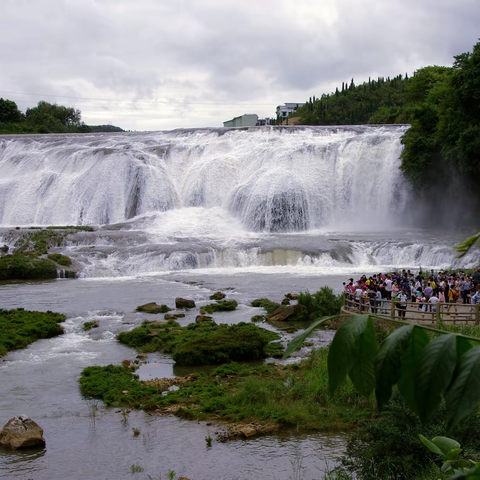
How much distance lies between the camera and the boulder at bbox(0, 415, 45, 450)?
35.1 feet

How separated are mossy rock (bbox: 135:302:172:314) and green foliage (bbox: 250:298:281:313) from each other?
2.93 meters

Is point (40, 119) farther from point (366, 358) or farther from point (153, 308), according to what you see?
point (366, 358)

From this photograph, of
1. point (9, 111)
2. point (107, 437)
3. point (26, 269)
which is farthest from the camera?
point (9, 111)

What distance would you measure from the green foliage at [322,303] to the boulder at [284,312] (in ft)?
0.90

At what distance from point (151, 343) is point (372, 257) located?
14653mm

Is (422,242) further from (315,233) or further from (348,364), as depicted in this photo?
(348,364)

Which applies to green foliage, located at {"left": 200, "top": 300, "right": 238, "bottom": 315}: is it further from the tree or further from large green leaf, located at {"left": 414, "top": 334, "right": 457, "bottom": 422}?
the tree

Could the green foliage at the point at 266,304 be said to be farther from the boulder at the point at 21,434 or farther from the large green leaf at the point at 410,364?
the large green leaf at the point at 410,364

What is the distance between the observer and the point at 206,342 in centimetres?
1652

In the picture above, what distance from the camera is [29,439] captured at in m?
10.7

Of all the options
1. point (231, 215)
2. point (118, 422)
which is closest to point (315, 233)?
point (231, 215)

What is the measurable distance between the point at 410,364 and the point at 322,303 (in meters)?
18.9

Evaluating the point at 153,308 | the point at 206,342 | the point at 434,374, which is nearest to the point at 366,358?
the point at 434,374

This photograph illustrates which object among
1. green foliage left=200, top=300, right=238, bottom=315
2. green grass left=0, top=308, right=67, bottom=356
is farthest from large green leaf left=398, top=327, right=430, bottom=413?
green foliage left=200, top=300, right=238, bottom=315
